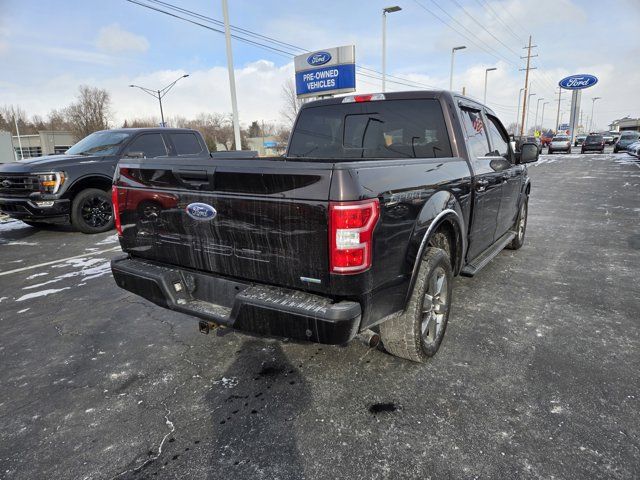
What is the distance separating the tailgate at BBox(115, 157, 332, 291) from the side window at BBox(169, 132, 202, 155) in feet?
20.3

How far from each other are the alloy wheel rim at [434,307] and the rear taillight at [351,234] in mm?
924

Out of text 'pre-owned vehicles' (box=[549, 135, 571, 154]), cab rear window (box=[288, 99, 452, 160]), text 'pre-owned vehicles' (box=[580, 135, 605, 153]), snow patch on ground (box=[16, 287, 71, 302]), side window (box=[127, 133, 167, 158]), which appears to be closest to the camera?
cab rear window (box=[288, 99, 452, 160])

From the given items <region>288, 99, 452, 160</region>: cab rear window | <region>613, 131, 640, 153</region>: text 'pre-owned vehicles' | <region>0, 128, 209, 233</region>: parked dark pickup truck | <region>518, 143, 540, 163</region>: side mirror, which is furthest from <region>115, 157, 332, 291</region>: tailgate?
<region>613, 131, 640, 153</region>: text 'pre-owned vehicles'

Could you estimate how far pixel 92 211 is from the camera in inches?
308

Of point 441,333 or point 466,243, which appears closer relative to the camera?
point 441,333

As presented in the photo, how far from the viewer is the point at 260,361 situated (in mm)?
3074

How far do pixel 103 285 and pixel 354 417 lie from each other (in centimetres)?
373

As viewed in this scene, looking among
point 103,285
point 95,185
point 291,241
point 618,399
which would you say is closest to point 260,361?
point 291,241

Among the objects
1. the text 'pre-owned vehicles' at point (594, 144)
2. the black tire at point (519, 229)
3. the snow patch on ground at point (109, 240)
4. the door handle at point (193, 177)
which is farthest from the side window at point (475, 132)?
the text 'pre-owned vehicles' at point (594, 144)

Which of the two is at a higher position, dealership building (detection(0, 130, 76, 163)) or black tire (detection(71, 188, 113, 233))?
dealership building (detection(0, 130, 76, 163))

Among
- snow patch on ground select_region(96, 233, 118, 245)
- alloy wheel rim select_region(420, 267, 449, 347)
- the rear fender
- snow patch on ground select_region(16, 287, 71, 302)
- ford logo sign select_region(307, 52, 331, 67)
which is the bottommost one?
snow patch on ground select_region(16, 287, 71, 302)

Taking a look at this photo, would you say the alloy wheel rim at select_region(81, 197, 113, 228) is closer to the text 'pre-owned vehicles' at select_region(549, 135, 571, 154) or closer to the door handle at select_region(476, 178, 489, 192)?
the door handle at select_region(476, 178, 489, 192)

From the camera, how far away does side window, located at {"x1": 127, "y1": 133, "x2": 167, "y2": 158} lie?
8250mm

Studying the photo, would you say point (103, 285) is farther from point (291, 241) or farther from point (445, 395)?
point (445, 395)
